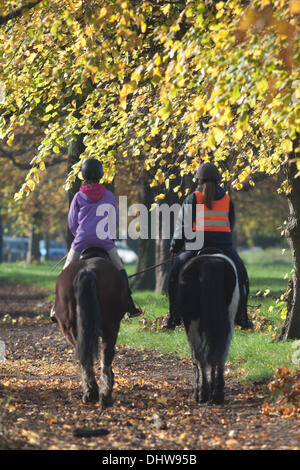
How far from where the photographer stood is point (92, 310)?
727 cm

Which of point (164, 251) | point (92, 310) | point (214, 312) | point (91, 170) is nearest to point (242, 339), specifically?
point (214, 312)

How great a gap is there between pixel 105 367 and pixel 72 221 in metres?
1.65

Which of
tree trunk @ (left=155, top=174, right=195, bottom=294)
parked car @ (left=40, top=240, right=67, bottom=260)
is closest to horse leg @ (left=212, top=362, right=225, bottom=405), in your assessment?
tree trunk @ (left=155, top=174, right=195, bottom=294)

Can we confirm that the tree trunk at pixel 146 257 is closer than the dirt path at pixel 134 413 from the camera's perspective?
No

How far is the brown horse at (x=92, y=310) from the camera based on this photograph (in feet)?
23.8

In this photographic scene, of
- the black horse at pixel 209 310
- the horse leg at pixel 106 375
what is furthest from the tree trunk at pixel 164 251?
the horse leg at pixel 106 375

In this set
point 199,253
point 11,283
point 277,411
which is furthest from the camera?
point 11,283

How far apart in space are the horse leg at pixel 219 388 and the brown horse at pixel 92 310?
1.10 meters

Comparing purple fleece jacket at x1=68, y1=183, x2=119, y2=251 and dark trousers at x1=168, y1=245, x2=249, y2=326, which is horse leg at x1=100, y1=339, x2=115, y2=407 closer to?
dark trousers at x1=168, y1=245, x2=249, y2=326

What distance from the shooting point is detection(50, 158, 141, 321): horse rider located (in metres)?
7.84

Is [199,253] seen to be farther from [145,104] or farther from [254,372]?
[145,104]

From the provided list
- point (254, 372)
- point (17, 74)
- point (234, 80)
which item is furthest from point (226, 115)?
point (17, 74)

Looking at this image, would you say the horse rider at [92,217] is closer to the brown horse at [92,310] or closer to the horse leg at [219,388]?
the brown horse at [92,310]

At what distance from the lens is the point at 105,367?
7645 millimetres
